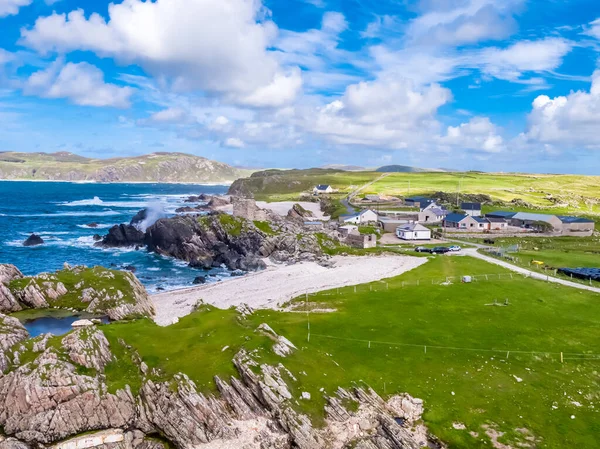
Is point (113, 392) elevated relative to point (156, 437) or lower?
elevated

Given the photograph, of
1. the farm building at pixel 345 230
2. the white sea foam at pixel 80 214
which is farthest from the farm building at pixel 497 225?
the white sea foam at pixel 80 214

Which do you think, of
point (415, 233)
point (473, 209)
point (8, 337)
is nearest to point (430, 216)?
point (473, 209)

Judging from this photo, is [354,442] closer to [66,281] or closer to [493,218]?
[66,281]

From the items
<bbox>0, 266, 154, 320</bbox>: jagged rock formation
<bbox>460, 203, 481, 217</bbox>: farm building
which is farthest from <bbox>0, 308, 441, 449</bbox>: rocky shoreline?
<bbox>460, 203, 481, 217</bbox>: farm building

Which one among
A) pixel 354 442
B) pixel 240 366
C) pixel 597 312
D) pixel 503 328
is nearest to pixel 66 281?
pixel 240 366

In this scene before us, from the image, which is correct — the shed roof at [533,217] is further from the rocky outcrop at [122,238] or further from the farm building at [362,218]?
the rocky outcrop at [122,238]
